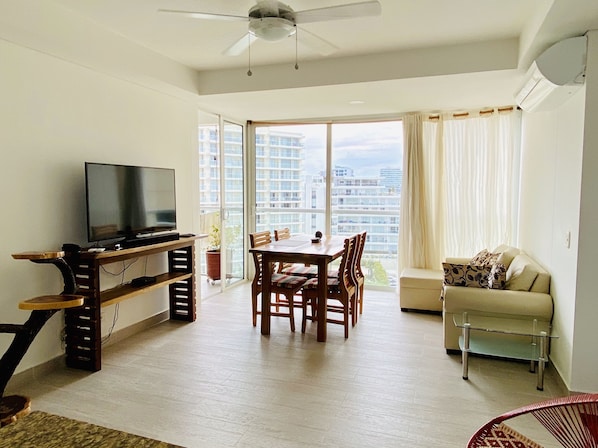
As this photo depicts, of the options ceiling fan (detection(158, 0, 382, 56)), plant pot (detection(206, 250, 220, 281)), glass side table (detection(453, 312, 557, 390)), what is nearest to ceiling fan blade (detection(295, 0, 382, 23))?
ceiling fan (detection(158, 0, 382, 56))

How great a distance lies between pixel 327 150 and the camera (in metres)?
5.82

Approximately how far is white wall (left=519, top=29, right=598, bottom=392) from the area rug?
2766mm

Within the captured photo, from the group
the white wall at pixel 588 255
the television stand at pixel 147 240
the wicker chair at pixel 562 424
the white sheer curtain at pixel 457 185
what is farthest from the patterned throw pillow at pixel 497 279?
the television stand at pixel 147 240

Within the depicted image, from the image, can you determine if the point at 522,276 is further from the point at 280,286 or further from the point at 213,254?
the point at 213,254

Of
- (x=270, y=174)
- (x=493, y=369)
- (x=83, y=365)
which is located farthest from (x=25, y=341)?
(x=270, y=174)

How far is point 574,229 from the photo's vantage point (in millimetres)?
2688

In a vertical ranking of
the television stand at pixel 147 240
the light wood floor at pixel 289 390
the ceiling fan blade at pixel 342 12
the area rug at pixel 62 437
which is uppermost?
the ceiling fan blade at pixel 342 12

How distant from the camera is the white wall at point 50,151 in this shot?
9.01 ft

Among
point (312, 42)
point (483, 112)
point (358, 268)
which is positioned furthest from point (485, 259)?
point (312, 42)

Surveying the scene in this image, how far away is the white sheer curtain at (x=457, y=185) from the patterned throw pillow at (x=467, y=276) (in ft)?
5.40

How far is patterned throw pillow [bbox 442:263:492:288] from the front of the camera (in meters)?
3.47

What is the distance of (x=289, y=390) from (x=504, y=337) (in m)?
1.80

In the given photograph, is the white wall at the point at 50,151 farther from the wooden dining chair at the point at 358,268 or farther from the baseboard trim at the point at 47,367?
the wooden dining chair at the point at 358,268

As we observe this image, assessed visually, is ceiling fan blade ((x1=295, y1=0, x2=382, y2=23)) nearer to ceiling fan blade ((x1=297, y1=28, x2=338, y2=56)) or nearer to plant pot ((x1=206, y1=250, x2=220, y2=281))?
ceiling fan blade ((x1=297, y1=28, x2=338, y2=56))
